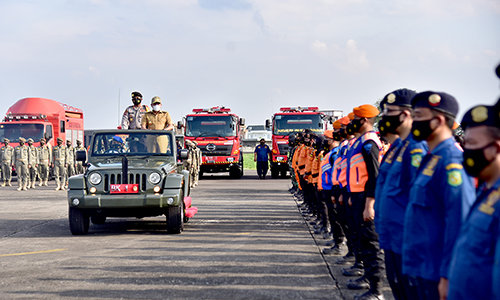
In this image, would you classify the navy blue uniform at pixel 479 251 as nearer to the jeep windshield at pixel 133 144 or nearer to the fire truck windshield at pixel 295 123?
the jeep windshield at pixel 133 144

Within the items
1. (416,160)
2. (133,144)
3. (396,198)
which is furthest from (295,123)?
(416,160)

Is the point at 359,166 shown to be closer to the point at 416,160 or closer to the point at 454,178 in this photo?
the point at 416,160

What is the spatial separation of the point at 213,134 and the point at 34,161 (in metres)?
8.65

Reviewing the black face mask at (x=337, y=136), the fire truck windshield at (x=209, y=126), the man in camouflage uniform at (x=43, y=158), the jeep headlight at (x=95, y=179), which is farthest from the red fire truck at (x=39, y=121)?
the black face mask at (x=337, y=136)

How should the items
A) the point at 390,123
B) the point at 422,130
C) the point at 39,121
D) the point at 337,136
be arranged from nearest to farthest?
1. the point at 422,130
2. the point at 390,123
3. the point at 337,136
4. the point at 39,121

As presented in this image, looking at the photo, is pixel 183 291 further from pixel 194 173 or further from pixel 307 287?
pixel 194 173

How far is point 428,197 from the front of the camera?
11.8 feet

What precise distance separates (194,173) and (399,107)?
21096 millimetres

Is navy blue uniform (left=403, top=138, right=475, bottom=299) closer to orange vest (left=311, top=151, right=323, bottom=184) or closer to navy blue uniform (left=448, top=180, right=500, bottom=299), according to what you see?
navy blue uniform (left=448, top=180, right=500, bottom=299)

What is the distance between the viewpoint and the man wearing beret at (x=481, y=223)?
257 centimetres

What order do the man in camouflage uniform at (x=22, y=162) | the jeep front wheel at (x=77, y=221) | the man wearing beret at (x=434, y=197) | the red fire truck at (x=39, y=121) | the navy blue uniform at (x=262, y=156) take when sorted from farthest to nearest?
the navy blue uniform at (x=262, y=156)
the red fire truck at (x=39, y=121)
the man in camouflage uniform at (x=22, y=162)
the jeep front wheel at (x=77, y=221)
the man wearing beret at (x=434, y=197)

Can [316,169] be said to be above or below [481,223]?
below

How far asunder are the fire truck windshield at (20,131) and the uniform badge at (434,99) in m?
25.7

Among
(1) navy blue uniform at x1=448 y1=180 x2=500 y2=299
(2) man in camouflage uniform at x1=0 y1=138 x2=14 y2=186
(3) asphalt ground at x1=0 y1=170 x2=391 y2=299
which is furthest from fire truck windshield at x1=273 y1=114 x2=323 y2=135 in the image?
(1) navy blue uniform at x1=448 y1=180 x2=500 y2=299
